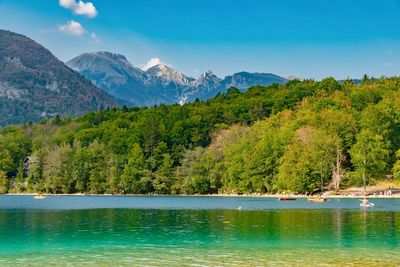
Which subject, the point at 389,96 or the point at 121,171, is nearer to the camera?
the point at 389,96

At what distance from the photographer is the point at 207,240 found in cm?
4550

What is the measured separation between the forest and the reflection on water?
65224mm

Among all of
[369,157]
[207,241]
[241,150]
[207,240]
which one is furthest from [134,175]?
[207,241]

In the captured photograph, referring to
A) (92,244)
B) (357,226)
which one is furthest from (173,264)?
(357,226)

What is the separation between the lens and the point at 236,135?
537ft

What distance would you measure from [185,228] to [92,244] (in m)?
14.1

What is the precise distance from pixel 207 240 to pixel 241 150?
10584 cm

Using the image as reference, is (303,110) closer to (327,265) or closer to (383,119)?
(383,119)

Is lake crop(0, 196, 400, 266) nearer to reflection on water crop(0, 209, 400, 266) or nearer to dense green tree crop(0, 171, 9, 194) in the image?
reflection on water crop(0, 209, 400, 266)

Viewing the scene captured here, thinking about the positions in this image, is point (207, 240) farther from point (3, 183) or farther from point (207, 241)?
point (3, 183)

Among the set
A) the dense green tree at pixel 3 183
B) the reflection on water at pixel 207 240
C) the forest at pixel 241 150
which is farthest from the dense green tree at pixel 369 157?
the dense green tree at pixel 3 183

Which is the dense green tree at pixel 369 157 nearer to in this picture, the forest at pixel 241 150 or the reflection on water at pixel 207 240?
the forest at pixel 241 150

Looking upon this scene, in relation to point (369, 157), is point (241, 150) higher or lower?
higher

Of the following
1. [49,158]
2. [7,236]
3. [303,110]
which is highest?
[303,110]
